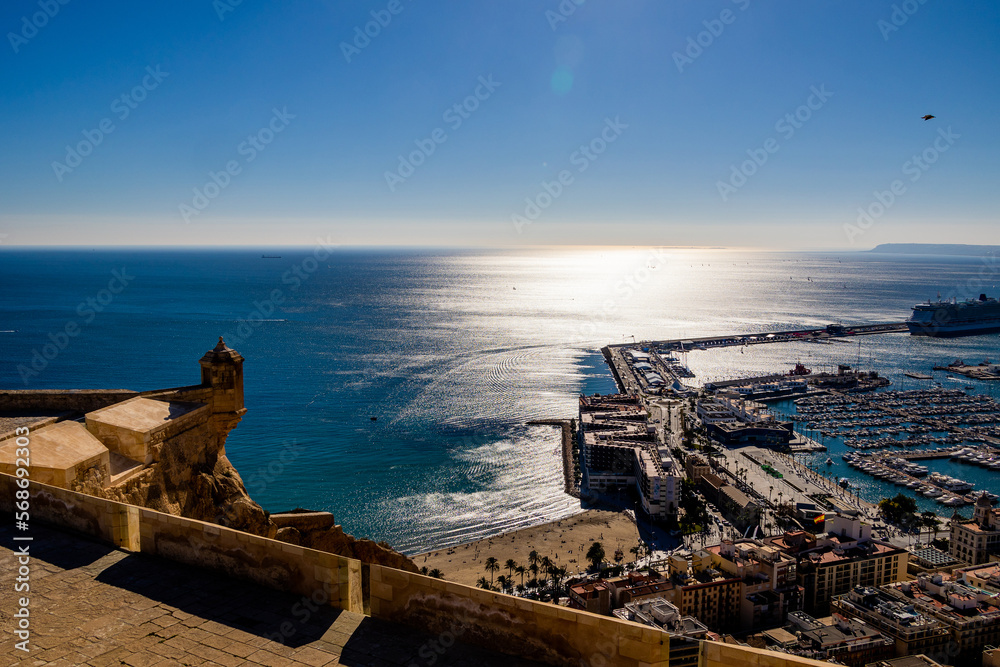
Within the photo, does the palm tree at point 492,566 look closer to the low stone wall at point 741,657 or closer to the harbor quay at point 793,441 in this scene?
the harbor quay at point 793,441

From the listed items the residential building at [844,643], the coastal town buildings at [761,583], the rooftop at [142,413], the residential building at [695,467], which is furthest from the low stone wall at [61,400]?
the residential building at [695,467]

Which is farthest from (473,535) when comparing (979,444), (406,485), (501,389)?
(979,444)

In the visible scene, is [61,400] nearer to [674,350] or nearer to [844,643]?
[844,643]

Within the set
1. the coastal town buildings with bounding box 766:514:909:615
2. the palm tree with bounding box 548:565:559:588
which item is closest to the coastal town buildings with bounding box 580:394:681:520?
the coastal town buildings with bounding box 766:514:909:615

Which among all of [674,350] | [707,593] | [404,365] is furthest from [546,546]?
[674,350]

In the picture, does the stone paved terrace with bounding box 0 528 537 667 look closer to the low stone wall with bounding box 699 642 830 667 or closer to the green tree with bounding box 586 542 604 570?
the low stone wall with bounding box 699 642 830 667

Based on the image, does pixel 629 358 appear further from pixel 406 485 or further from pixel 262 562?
pixel 262 562
